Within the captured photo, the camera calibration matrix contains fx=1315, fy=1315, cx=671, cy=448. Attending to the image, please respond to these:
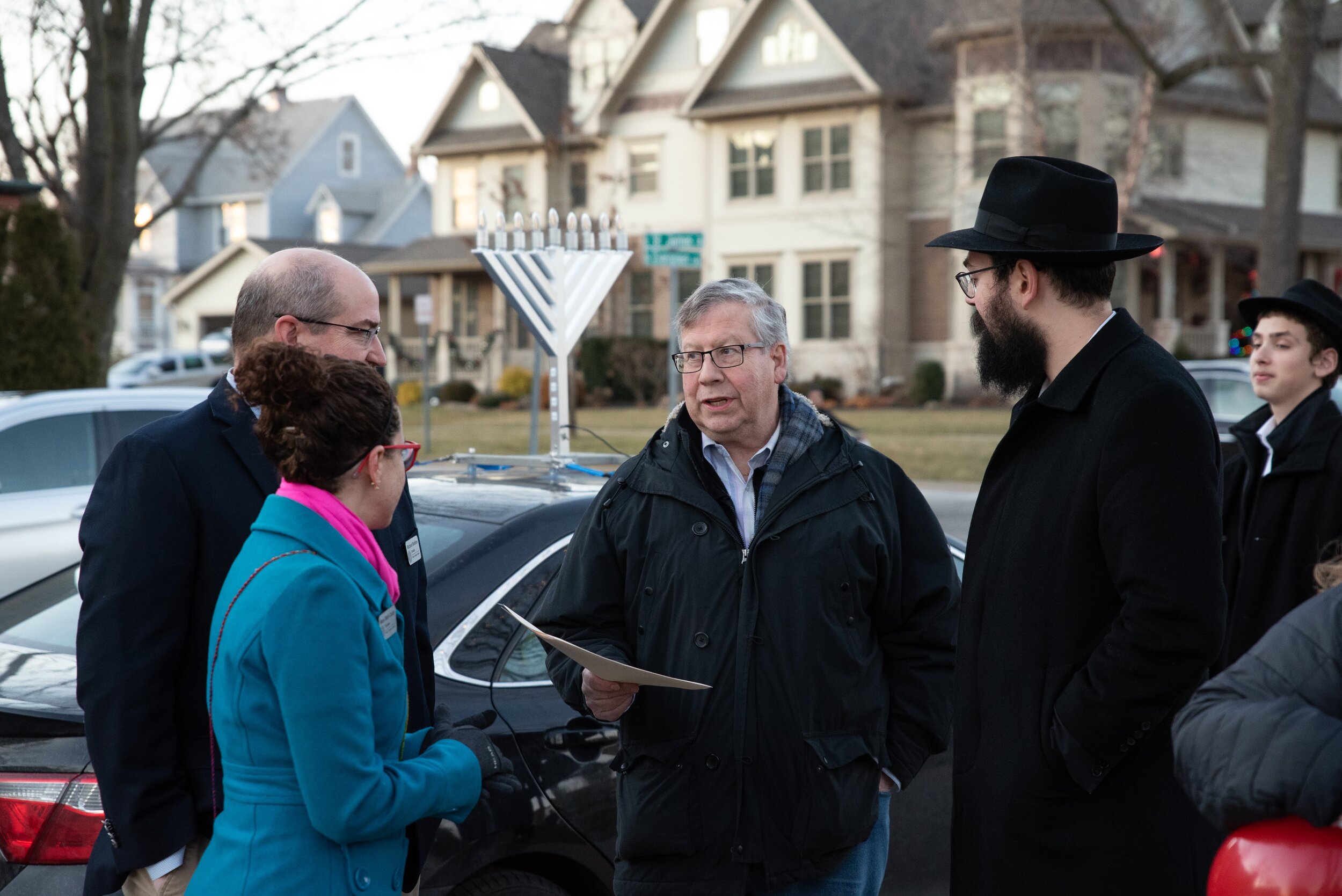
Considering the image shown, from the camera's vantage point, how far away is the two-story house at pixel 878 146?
96.3ft

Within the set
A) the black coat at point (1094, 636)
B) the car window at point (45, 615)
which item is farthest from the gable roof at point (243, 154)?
the black coat at point (1094, 636)

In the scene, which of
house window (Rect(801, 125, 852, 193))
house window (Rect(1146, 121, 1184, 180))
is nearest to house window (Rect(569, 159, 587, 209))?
house window (Rect(801, 125, 852, 193))

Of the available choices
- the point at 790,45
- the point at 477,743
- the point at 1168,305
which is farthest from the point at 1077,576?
the point at 790,45

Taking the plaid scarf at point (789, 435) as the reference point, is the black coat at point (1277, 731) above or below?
below

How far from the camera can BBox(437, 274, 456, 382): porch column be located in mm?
38125

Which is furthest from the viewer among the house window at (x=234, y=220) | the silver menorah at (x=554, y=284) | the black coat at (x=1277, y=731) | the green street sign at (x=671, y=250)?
the house window at (x=234, y=220)

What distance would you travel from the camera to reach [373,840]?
2.38 metres

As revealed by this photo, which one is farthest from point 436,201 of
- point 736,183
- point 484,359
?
point 736,183

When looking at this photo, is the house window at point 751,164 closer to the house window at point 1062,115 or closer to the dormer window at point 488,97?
the house window at point 1062,115

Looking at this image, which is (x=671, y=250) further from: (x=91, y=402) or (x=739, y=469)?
(x=739, y=469)

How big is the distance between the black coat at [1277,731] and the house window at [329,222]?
52.1m

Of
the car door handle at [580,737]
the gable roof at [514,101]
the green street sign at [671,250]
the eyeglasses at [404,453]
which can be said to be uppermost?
the gable roof at [514,101]

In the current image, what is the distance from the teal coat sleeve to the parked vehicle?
3604 cm

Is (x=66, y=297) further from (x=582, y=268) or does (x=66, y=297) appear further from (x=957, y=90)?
(x=957, y=90)
